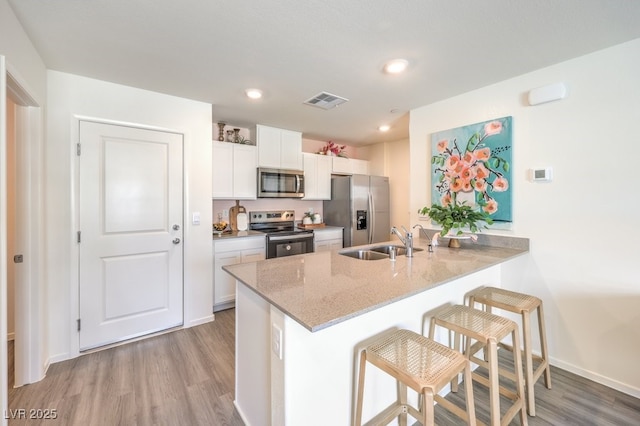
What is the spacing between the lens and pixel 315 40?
1795 mm

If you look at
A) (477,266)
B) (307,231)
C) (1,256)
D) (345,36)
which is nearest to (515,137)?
(477,266)

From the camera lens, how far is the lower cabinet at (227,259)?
3105mm

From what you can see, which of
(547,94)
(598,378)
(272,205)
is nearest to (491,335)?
(598,378)

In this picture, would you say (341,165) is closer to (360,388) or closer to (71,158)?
(71,158)

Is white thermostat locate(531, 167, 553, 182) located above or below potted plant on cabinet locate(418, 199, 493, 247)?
above

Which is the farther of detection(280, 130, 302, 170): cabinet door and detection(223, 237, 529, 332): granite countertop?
detection(280, 130, 302, 170): cabinet door

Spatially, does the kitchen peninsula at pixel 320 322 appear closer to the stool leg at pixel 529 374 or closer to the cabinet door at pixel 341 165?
the stool leg at pixel 529 374

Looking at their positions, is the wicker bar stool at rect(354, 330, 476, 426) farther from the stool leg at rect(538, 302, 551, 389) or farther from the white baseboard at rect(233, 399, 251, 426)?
the stool leg at rect(538, 302, 551, 389)

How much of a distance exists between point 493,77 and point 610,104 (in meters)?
0.79

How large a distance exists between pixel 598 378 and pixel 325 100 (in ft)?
10.3

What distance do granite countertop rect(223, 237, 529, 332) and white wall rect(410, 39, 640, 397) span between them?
28 centimetres

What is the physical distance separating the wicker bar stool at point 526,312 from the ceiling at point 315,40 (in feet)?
5.65

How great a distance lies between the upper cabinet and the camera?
364cm

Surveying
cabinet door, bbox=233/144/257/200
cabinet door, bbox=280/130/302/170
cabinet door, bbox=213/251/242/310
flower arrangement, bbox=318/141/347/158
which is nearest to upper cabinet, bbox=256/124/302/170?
cabinet door, bbox=280/130/302/170
